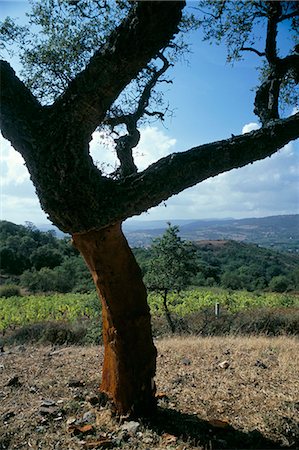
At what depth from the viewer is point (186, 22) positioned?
6562 millimetres

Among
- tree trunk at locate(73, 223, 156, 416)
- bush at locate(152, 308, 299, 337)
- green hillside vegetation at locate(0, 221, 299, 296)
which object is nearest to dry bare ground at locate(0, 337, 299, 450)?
tree trunk at locate(73, 223, 156, 416)

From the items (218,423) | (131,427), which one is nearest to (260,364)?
(218,423)

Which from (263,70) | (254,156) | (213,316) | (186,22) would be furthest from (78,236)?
(213,316)

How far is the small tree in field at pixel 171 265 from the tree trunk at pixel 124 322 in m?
10.2

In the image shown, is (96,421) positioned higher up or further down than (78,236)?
Result: further down

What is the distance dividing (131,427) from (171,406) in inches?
39.7

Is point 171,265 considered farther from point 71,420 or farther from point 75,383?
point 71,420

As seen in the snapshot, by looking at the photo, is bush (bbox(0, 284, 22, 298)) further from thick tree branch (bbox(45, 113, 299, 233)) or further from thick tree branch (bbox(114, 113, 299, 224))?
thick tree branch (bbox(114, 113, 299, 224))

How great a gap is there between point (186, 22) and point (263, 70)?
168 cm

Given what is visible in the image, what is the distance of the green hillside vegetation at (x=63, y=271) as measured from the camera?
38969mm

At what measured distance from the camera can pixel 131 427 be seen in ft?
15.0

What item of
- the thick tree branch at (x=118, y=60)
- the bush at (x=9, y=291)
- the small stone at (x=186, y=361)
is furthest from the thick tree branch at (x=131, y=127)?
the bush at (x=9, y=291)

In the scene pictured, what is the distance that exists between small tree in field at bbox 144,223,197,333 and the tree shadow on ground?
10.2 metres

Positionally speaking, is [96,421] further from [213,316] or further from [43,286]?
[43,286]
